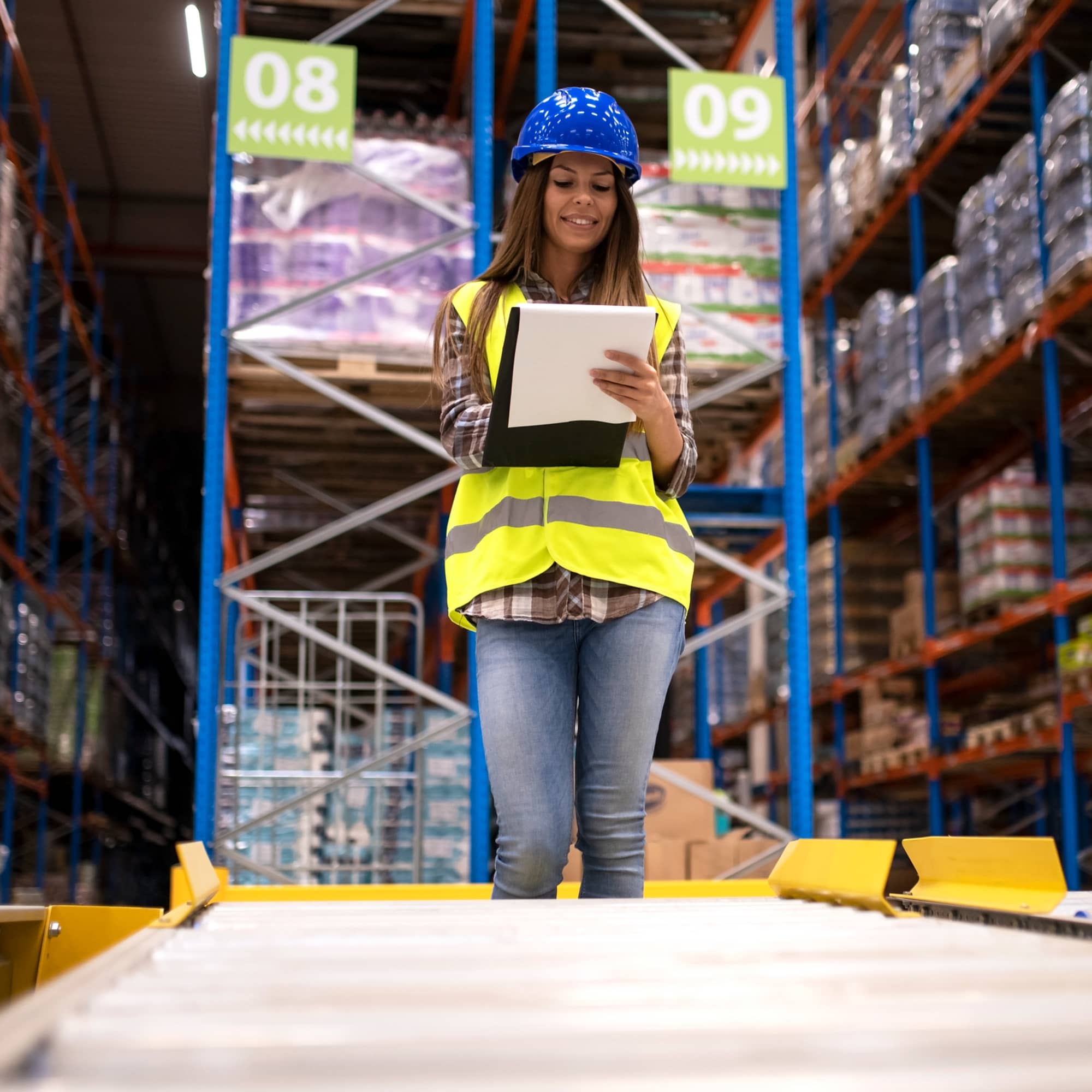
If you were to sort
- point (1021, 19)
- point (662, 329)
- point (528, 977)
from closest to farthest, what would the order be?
1. point (528, 977)
2. point (662, 329)
3. point (1021, 19)

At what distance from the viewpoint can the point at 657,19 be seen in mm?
6090

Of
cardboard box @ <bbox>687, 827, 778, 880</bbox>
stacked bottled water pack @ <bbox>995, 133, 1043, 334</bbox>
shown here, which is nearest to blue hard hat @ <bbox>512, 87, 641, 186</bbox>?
cardboard box @ <bbox>687, 827, 778, 880</bbox>

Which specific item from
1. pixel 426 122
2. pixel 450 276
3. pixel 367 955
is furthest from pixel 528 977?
pixel 426 122

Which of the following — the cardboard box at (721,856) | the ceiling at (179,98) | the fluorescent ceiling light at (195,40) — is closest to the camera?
the cardboard box at (721,856)

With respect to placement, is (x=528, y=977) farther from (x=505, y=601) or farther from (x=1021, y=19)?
(x=1021, y=19)

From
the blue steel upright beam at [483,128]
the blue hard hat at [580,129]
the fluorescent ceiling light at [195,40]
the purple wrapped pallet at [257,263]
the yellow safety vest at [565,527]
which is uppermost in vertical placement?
the fluorescent ceiling light at [195,40]

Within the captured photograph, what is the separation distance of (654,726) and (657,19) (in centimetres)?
463

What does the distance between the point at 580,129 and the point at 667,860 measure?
312cm

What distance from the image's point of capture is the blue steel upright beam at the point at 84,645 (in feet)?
39.5

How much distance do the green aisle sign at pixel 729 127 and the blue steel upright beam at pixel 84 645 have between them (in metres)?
8.62

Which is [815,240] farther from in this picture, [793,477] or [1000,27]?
[793,477]

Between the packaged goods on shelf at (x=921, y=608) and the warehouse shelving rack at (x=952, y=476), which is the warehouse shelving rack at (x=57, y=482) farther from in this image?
the packaged goods on shelf at (x=921, y=608)

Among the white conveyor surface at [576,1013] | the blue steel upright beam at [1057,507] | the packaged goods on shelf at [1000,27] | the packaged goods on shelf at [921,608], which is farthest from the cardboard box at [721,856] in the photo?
the packaged goods on shelf at [1000,27]

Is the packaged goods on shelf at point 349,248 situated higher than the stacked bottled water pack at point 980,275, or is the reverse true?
the stacked bottled water pack at point 980,275
